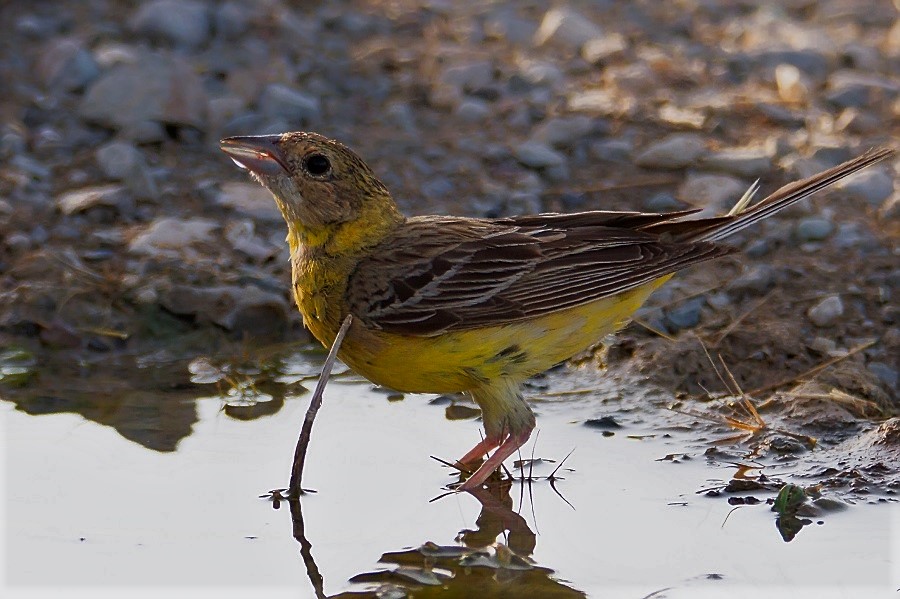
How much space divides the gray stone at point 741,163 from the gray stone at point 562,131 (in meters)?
0.84

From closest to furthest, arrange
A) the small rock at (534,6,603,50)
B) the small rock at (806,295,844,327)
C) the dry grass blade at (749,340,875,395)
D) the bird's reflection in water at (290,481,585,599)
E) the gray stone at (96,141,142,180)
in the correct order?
the bird's reflection in water at (290,481,585,599)
the dry grass blade at (749,340,875,395)
the small rock at (806,295,844,327)
the gray stone at (96,141,142,180)
the small rock at (534,6,603,50)

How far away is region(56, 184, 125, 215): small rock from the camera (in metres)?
7.69

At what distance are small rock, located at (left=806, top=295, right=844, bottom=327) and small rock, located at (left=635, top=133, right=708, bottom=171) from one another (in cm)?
170

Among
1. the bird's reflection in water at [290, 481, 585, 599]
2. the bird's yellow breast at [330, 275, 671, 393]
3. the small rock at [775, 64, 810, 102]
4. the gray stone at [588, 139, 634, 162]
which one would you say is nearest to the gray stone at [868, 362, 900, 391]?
the bird's yellow breast at [330, 275, 671, 393]

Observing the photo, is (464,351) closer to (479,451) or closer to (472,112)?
(479,451)

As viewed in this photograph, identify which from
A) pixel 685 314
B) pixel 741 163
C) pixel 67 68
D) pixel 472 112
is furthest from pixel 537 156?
pixel 67 68

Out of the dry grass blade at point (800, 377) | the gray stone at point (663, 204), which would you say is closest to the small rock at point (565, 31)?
the gray stone at point (663, 204)

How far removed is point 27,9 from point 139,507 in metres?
6.04

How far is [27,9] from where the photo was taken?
10.1 m

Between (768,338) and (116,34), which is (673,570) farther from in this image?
(116,34)

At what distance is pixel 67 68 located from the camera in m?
8.96

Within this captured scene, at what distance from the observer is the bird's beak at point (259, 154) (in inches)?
225

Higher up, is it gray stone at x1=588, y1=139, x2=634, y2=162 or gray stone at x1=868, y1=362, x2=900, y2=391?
gray stone at x1=588, y1=139, x2=634, y2=162

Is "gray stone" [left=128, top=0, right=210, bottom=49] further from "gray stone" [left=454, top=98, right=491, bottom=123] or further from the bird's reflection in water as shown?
the bird's reflection in water
